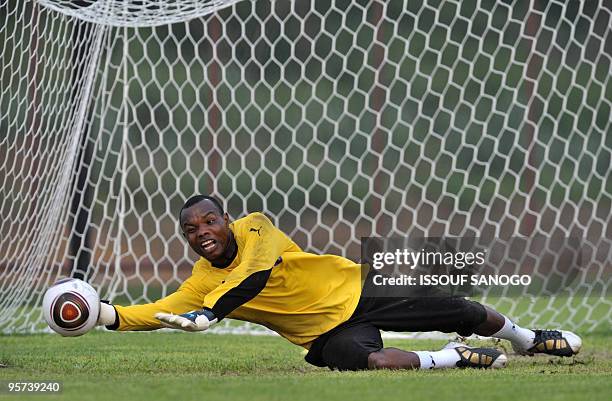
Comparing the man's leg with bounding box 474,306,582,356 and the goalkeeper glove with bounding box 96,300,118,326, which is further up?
the man's leg with bounding box 474,306,582,356

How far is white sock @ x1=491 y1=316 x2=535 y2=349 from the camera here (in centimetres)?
522

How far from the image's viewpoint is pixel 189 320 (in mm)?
4160

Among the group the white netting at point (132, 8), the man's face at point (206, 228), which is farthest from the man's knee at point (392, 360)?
the white netting at point (132, 8)

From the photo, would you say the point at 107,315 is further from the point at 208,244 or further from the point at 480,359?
the point at 480,359

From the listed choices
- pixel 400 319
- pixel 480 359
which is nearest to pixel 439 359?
pixel 480 359

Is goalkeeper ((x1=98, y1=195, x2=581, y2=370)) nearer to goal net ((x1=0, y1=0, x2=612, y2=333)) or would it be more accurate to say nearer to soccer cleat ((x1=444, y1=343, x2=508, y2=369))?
soccer cleat ((x1=444, y1=343, x2=508, y2=369))

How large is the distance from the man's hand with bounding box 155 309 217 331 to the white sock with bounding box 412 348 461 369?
0.99 metres

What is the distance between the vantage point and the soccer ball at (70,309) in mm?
4531

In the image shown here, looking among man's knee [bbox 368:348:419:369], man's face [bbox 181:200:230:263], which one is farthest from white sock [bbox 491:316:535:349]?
man's face [bbox 181:200:230:263]

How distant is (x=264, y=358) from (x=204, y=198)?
1.16 metres

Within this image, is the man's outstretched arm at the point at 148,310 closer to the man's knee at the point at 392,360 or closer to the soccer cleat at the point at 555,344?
the man's knee at the point at 392,360

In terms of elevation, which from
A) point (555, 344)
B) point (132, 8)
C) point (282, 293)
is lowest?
point (555, 344)

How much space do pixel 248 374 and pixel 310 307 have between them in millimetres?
457

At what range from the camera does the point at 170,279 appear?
8.74 meters
